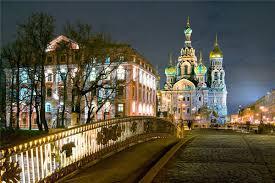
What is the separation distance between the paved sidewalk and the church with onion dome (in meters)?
130

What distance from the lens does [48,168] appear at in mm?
9781

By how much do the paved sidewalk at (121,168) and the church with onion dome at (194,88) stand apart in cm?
12950

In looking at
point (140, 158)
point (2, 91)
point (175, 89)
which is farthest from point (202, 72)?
point (140, 158)

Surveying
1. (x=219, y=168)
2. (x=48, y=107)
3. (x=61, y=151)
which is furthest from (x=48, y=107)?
(x=61, y=151)

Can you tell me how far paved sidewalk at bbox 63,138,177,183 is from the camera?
10609 mm

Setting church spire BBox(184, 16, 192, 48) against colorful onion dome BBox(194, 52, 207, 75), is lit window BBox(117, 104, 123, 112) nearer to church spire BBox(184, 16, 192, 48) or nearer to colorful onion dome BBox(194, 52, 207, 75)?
colorful onion dome BBox(194, 52, 207, 75)

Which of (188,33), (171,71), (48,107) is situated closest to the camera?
(48,107)

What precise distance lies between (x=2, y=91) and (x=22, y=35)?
1296 centimetres

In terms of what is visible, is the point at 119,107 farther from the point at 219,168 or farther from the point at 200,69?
the point at 200,69

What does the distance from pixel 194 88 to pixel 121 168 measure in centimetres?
13878

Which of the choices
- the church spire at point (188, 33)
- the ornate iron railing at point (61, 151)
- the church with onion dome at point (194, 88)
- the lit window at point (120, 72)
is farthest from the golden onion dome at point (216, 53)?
the ornate iron railing at point (61, 151)

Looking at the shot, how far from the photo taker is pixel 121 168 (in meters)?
12.3

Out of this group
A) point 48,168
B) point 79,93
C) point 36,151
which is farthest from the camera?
point 79,93

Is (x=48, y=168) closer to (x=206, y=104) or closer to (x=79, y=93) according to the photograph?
(x=79, y=93)
